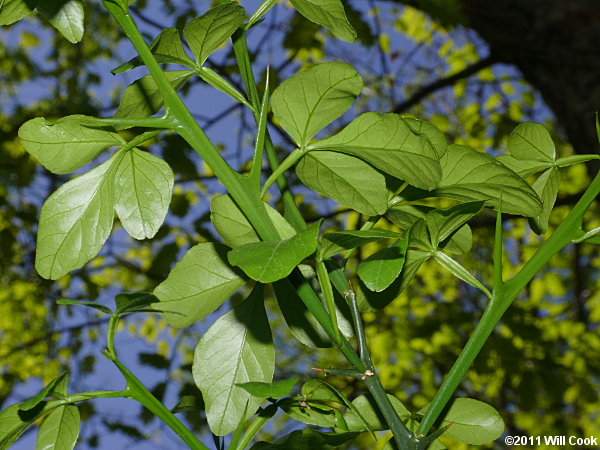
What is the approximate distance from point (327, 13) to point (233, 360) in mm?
184

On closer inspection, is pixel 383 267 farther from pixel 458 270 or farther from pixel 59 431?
pixel 59 431

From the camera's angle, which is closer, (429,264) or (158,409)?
(158,409)

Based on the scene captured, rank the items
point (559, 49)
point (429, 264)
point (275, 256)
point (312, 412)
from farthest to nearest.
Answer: point (429, 264) → point (559, 49) → point (312, 412) → point (275, 256)

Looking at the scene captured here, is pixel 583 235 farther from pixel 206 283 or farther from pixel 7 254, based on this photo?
pixel 7 254

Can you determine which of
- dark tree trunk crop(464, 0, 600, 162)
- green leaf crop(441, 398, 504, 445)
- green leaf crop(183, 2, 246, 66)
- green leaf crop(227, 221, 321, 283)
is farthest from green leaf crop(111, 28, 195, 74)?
dark tree trunk crop(464, 0, 600, 162)

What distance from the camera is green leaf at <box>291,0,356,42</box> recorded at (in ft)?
0.98

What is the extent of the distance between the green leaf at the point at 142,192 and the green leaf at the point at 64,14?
76 millimetres

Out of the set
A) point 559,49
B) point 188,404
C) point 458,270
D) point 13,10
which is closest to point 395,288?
point 458,270

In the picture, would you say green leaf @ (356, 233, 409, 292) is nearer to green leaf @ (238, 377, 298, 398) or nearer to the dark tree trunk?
green leaf @ (238, 377, 298, 398)

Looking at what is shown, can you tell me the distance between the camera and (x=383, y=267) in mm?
235

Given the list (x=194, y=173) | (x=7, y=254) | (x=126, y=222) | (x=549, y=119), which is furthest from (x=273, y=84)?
(x=549, y=119)

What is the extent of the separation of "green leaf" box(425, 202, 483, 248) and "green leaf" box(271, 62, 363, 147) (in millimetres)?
64

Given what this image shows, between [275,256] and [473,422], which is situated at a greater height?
[275,256]

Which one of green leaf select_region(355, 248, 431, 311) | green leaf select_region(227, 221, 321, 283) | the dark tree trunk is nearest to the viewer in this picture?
green leaf select_region(227, 221, 321, 283)
